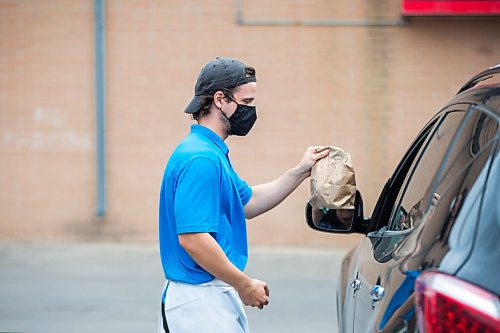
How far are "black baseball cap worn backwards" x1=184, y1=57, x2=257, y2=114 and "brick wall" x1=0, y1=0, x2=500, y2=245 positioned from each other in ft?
21.8

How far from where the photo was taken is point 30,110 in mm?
10586

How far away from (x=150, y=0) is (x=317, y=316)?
4.77 m

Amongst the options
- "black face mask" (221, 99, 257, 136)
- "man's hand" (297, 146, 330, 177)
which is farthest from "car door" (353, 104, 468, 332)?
"black face mask" (221, 99, 257, 136)

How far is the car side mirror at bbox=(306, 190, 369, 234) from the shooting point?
3.88 meters

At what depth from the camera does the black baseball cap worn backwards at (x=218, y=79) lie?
3.62m

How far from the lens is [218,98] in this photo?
3646mm

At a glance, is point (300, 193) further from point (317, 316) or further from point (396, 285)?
point (396, 285)

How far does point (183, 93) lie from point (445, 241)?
830 cm

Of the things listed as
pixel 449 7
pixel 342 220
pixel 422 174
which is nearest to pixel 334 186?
pixel 342 220

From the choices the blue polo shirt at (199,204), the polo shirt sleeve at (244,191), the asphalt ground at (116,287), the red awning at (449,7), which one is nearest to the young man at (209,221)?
the blue polo shirt at (199,204)

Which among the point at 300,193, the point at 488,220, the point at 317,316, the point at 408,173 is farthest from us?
the point at 300,193

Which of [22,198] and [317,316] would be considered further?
[22,198]

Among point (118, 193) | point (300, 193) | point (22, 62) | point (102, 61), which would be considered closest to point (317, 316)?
point (300, 193)

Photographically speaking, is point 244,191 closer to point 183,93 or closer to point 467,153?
point 467,153
